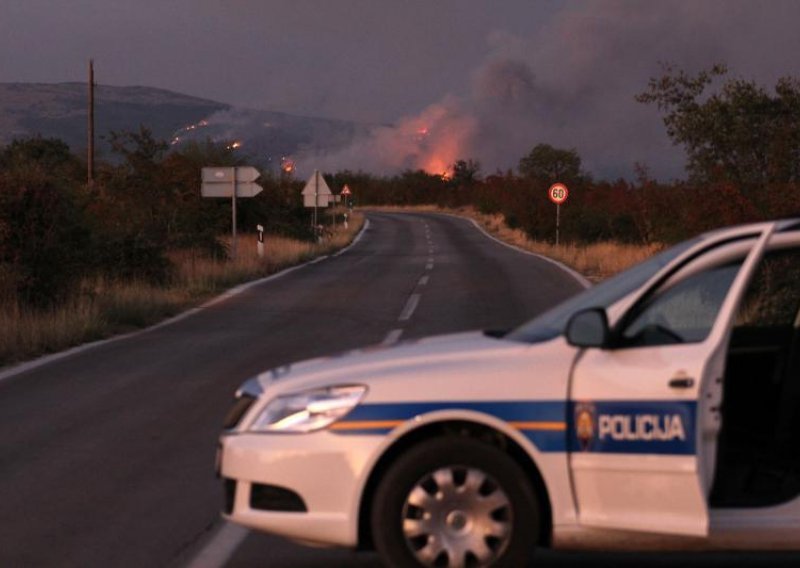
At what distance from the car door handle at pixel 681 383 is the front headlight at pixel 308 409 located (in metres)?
1.31

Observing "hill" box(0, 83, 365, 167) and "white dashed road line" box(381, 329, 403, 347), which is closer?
"white dashed road line" box(381, 329, 403, 347)

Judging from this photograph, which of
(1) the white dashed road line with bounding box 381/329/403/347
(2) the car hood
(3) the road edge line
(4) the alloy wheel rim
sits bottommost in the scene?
(1) the white dashed road line with bounding box 381/329/403/347

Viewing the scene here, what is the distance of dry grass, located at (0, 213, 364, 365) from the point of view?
15719 millimetres

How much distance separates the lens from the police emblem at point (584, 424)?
5367 millimetres

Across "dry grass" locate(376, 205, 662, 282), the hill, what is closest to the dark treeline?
"dry grass" locate(376, 205, 662, 282)

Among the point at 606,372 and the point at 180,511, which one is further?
the point at 180,511

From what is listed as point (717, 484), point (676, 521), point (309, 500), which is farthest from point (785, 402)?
point (309, 500)

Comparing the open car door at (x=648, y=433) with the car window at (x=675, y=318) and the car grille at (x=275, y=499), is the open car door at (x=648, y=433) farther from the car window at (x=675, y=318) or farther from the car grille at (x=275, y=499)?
the car grille at (x=275, y=499)

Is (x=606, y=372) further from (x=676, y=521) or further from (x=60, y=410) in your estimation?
(x=60, y=410)

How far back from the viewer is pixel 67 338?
53.5ft

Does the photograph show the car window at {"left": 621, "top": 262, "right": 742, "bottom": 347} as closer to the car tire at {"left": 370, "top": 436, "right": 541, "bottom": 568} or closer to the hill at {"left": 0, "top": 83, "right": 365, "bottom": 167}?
the car tire at {"left": 370, "top": 436, "right": 541, "bottom": 568}

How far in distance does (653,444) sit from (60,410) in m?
7.09

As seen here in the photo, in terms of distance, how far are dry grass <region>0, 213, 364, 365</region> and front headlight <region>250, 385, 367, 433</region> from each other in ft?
31.4

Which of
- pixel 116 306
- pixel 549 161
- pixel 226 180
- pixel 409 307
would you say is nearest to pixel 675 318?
pixel 409 307
